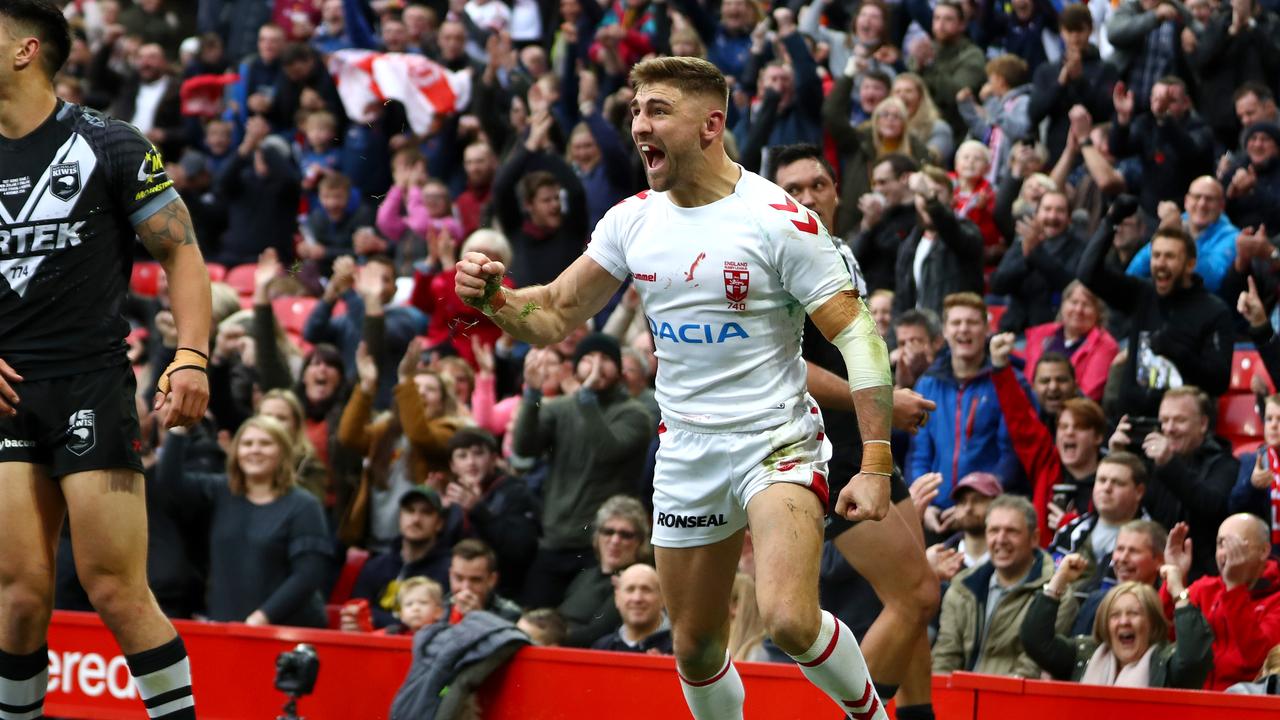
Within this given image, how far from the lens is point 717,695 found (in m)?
6.27

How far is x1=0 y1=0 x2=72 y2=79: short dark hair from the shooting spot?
5.98 meters

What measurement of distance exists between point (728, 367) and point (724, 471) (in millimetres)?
334

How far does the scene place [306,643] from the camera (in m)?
8.81

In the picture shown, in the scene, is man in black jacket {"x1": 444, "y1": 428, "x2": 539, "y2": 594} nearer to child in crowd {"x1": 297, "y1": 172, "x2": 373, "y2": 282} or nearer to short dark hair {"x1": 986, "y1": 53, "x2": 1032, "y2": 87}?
child in crowd {"x1": 297, "y1": 172, "x2": 373, "y2": 282}

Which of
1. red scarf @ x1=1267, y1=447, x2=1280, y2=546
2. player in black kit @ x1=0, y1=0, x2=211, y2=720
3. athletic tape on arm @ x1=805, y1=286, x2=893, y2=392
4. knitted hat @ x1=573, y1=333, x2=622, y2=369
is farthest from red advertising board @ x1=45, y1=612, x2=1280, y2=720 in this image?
knitted hat @ x1=573, y1=333, x2=622, y2=369

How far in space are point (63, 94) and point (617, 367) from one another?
359 inches

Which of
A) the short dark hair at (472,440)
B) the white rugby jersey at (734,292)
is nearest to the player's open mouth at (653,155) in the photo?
the white rugby jersey at (734,292)

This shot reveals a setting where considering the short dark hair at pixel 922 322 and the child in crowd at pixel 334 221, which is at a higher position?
the child in crowd at pixel 334 221

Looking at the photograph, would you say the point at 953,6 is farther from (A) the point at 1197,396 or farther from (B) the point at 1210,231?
(A) the point at 1197,396

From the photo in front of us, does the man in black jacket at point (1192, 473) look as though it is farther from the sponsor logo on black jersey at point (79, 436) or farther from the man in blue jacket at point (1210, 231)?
the sponsor logo on black jersey at point (79, 436)

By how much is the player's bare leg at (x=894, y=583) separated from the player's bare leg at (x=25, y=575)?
9.03 feet

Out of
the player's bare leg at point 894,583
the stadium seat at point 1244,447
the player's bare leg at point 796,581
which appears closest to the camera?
the player's bare leg at point 796,581

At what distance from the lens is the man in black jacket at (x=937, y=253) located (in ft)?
38.3

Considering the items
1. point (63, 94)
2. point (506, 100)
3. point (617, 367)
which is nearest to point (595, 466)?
point (617, 367)
